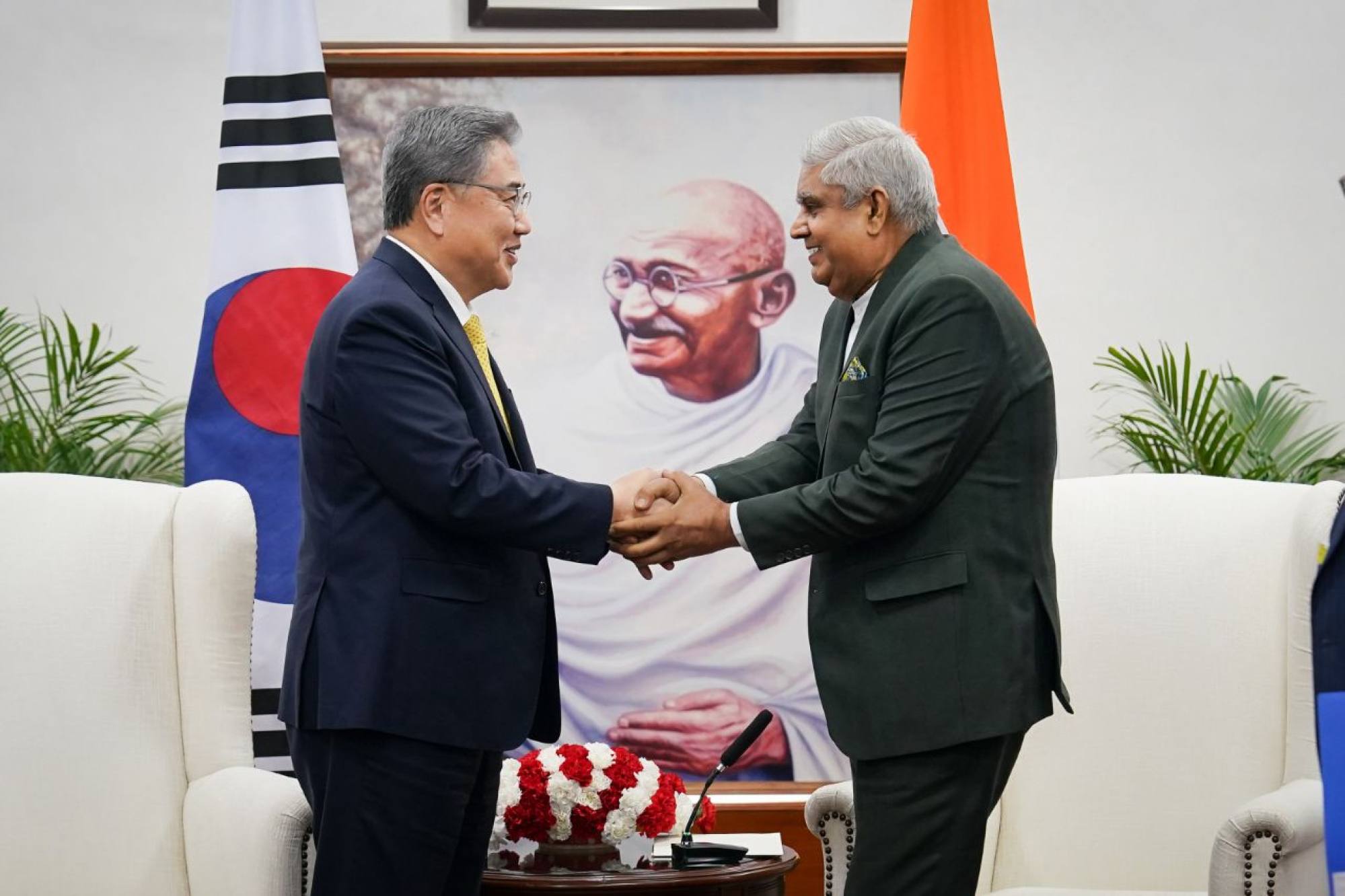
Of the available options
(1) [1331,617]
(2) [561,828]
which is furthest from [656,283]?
(1) [1331,617]

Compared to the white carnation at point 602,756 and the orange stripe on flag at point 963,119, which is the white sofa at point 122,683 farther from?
the orange stripe on flag at point 963,119

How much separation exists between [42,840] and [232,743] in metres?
0.43

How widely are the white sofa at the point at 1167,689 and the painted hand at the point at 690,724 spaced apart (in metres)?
0.96

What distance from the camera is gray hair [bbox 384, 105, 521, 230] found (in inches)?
101

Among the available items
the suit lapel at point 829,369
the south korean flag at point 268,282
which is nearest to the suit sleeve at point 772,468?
the suit lapel at point 829,369

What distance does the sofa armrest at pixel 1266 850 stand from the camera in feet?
8.65

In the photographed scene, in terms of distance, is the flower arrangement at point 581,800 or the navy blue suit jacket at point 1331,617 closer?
the navy blue suit jacket at point 1331,617

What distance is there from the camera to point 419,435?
2.32 metres

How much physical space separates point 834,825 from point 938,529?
96cm

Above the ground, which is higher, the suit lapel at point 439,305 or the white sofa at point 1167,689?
the suit lapel at point 439,305

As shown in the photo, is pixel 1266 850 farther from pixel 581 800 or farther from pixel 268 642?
pixel 268 642

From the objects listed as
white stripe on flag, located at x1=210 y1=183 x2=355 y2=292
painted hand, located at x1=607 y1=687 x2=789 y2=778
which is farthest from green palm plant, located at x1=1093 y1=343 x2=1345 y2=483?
white stripe on flag, located at x1=210 y1=183 x2=355 y2=292

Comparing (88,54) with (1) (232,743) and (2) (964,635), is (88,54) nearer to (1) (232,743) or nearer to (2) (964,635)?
(1) (232,743)

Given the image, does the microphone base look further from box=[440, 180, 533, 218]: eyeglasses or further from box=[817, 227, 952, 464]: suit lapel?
box=[440, 180, 533, 218]: eyeglasses
